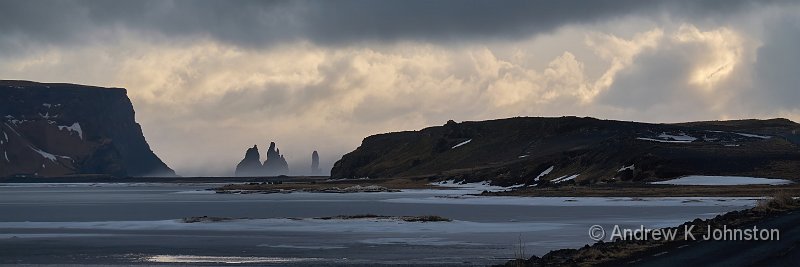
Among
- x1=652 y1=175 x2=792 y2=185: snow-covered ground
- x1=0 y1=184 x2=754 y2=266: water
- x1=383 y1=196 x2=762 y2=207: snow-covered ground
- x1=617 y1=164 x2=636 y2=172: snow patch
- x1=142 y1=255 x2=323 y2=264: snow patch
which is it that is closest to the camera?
x1=142 y1=255 x2=323 y2=264: snow patch

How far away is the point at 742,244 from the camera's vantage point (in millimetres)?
29844

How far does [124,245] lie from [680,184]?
67.5 m

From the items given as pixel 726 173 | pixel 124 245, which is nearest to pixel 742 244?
pixel 124 245

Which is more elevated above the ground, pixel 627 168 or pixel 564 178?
pixel 627 168

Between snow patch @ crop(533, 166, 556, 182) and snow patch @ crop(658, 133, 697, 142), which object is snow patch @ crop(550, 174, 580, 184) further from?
snow patch @ crop(658, 133, 697, 142)

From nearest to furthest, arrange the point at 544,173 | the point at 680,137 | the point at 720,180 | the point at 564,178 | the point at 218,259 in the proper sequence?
the point at 218,259 < the point at 720,180 < the point at 564,178 < the point at 544,173 < the point at 680,137

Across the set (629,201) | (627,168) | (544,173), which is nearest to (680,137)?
(544,173)

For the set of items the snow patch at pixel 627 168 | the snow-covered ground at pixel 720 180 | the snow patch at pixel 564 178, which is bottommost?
the snow-covered ground at pixel 720 180

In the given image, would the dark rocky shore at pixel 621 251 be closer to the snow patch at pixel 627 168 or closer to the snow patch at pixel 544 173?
the snow patch at pixel 627 168

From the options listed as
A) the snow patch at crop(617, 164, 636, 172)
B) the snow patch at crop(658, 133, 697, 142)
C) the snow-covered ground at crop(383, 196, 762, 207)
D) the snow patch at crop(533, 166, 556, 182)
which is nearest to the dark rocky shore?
the snow-covered ground at crop(383, 196, 762, 207)

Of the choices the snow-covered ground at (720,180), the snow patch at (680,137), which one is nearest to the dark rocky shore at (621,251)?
the snow-covered ground at (720,180)

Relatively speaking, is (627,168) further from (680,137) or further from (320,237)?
(320,237)

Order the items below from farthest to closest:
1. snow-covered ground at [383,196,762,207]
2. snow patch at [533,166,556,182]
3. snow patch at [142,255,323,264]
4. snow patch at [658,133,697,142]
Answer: snow patch at [658,133,697,142] → snow patch at [533,166,556,182] → snow-covered ground at [383,196,762,207] → snow patch at [142,255,323,264]

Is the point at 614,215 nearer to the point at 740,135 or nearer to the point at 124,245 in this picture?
the point at 124,245
